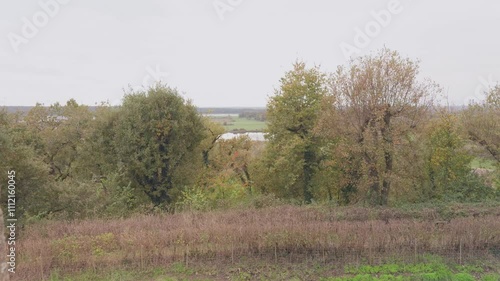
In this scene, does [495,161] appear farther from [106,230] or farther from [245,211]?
[106,230]

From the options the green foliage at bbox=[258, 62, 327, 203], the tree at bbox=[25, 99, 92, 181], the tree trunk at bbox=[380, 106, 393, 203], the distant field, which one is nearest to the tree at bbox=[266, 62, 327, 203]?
the green foliage at bbox=[258, 62, 327, 203]

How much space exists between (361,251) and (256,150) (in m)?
17.2

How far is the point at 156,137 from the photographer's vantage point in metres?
19.2

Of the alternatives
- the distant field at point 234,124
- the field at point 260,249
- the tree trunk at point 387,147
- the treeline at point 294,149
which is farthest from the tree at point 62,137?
the tree trunk at point 387,147

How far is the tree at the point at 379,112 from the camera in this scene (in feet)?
51.7

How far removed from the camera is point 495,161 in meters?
19.7

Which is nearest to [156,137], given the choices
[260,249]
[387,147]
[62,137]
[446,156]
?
[62,137]

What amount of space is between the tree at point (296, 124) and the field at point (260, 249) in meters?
7.34

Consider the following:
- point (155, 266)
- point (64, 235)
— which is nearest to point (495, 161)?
point (155, 266)

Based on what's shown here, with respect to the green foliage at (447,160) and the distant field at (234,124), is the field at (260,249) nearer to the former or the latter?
the green foliage at (447,160)

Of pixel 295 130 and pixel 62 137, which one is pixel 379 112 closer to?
pixel 295 130

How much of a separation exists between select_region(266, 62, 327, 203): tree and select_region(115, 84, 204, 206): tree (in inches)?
192

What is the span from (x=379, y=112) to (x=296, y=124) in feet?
17.4

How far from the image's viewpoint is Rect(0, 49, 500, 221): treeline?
15672mm
